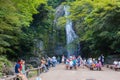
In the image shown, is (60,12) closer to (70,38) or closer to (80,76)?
(70,38)

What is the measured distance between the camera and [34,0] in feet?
85.7

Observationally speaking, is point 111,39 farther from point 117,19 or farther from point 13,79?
point 13,79

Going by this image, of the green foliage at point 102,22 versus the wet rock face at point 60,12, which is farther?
the wet rock face at point 60,12

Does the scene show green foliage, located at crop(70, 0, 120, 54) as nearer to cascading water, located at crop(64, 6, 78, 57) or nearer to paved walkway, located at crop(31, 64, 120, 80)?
cascading water, located at crop(64, 6, 78, 57)

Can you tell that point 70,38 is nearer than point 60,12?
Yes

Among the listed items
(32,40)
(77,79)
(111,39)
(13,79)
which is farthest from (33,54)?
(13,79)

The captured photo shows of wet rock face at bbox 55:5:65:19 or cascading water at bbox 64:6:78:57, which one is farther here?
wet rock face at bbox 55:5:65:19

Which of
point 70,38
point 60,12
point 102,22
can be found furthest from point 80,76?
point 60,12

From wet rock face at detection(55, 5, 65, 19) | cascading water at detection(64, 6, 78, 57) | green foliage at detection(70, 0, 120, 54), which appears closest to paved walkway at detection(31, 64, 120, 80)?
green foliage at detection(70, 0, 120, 54)

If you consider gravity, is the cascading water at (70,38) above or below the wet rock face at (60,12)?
below

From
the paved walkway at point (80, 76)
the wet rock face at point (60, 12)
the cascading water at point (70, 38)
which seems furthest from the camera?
the wet rock face at point (60, 12)

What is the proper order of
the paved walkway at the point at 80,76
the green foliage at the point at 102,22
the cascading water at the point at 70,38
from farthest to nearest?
the cascading water at the point at 70,38 → the green foliage at the point at 102,22 → the paved walkway at the point at 80,76

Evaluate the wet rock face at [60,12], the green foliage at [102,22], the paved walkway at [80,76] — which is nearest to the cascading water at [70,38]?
the wet rock face at [60,12]

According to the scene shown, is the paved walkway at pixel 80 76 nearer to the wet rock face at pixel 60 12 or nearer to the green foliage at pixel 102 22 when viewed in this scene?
the green foliage at pixel 102 22
